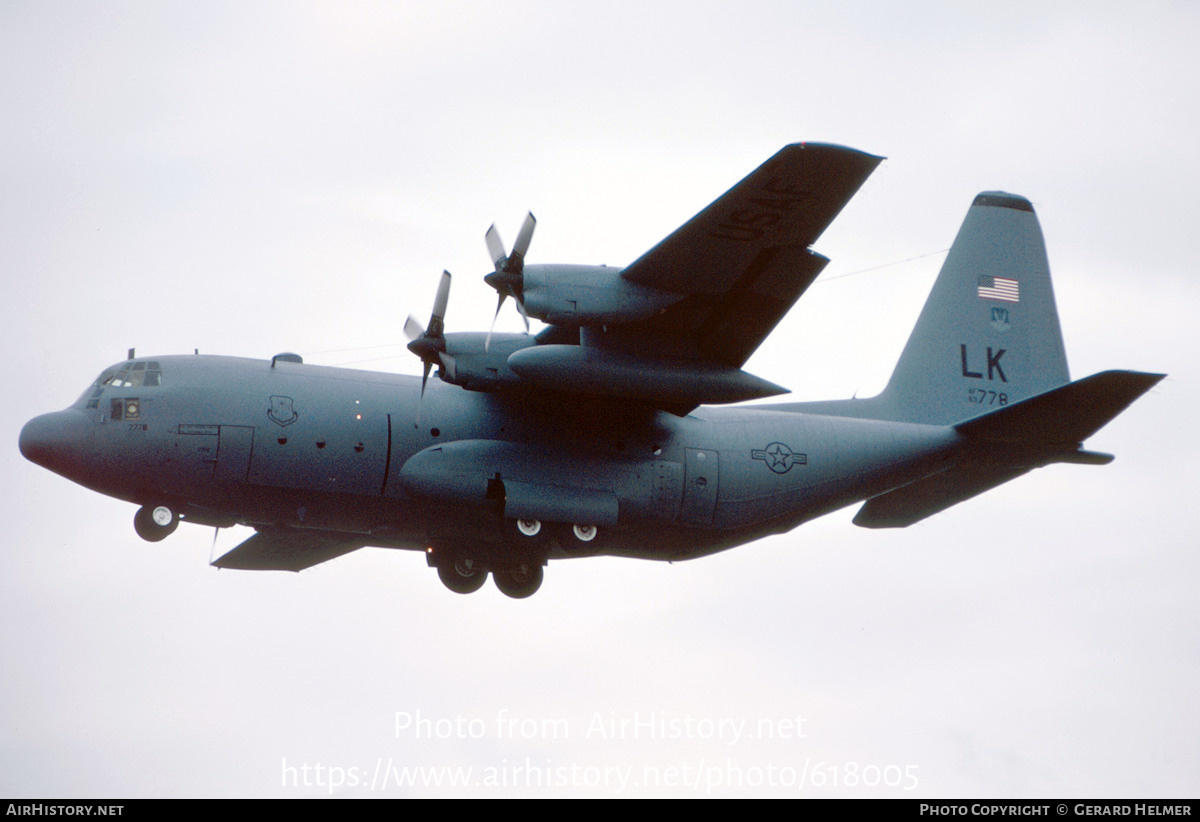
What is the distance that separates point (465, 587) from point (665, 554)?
9.32 ft

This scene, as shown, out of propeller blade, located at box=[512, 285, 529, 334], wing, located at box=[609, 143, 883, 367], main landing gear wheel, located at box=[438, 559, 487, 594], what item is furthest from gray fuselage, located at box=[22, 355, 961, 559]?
wing, located at box=[609, 143, 883, 367]

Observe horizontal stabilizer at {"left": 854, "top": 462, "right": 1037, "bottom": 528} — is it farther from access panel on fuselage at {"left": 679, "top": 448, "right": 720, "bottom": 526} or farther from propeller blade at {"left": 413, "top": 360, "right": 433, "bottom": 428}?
propeller blade at {"left": 413, "top": 360, "right": 433, "bottom": 428}

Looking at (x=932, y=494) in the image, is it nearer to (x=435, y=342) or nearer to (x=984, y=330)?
(x=984, y=330)

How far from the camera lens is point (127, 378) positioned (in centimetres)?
1861

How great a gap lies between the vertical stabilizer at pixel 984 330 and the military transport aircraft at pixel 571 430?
1298 millimetres

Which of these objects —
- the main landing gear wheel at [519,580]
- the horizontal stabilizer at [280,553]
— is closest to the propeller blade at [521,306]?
the main landing gear wheel at [519,580]

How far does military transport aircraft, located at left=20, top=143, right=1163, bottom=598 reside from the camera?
17734 millimetres

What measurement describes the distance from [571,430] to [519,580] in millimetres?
2223

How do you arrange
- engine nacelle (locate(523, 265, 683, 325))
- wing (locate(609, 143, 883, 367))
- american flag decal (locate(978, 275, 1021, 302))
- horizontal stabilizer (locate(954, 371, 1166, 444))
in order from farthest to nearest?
american flag decal (locate(978, 275, 1021, 302))
horizontal stabilizer (locate(954, 371, 1166, 444))
engine nacelle (locate(523, 265, 683, 325))
wing (locate(609, 143, 883, 367))

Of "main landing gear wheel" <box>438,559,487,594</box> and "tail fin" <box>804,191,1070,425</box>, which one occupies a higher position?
"tail fin" <box>804,191,1070,425</box>

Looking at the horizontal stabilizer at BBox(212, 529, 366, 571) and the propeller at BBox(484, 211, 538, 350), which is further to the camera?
the horizontal stabilizer at BBox(212, 529, 366, 571)

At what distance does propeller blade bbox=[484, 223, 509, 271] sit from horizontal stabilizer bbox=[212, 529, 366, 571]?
573 centimetres

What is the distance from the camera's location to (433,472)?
60.8 feet

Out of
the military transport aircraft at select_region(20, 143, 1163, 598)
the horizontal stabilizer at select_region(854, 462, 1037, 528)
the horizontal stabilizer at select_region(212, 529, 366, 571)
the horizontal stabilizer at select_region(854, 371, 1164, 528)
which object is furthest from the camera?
the horizontal stabilizer at select_region(212, 529, 366, 571)
